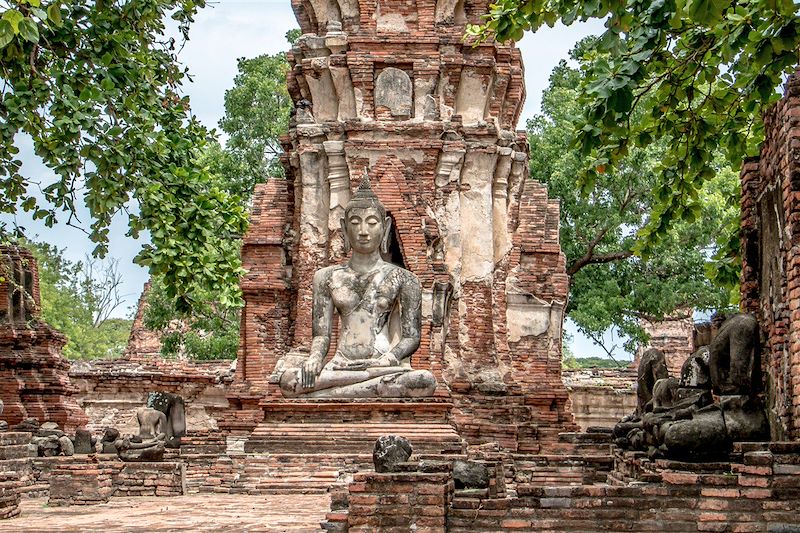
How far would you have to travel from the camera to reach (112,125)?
34.2 ft

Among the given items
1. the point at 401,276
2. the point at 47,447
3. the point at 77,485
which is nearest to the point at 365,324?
the point at 401,276

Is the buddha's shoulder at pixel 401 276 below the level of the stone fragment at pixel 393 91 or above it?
below

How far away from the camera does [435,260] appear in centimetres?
1706

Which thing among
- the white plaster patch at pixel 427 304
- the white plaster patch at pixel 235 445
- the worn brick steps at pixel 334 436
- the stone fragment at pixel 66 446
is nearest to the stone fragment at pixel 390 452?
the worn brick steps at pixel 334 436

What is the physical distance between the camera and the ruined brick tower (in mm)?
16812

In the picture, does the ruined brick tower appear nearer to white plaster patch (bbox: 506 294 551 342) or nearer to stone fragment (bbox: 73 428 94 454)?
white plaster patch (bbox: 506 294 551 342)

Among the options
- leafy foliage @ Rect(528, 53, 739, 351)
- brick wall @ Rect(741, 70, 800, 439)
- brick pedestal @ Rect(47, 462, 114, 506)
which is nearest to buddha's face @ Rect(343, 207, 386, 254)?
brick pedestal @ Rect(47, 462, 114, 506)

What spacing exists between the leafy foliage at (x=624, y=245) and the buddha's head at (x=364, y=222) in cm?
1225

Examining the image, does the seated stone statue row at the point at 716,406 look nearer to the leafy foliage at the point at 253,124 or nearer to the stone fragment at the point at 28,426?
the stone fragment at the point at 28,426

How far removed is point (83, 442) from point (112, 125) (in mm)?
5244

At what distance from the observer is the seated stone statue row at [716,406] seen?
8648mm

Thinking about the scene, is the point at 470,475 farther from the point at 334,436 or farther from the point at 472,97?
the point at 472,97

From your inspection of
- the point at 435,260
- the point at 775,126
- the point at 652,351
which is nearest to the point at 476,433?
the point at 435,260

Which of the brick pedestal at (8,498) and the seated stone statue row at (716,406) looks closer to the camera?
the seated stone statue row at (716,406)
